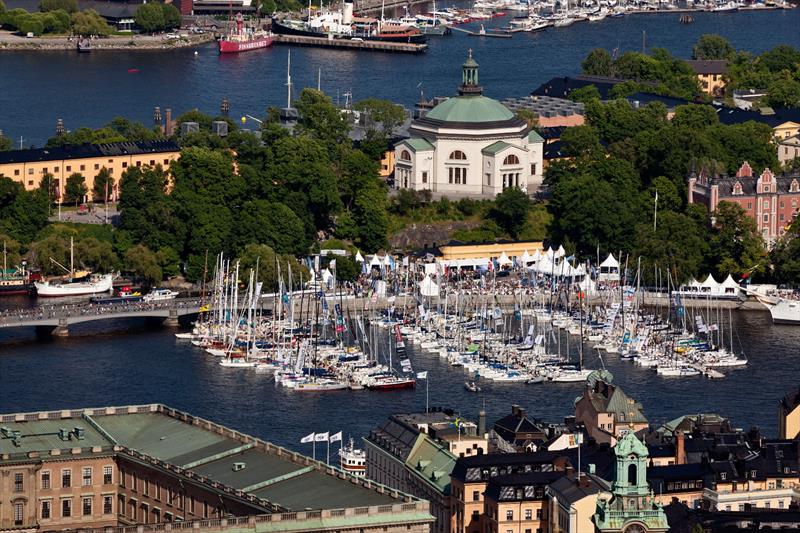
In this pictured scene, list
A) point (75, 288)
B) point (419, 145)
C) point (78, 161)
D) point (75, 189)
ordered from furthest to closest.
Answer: point (419, 145) < point (78, 161) < point (75, 189) < point (75, 288)

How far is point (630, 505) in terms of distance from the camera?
82812mm

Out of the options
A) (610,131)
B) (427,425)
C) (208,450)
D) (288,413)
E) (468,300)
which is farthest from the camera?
(610,131)

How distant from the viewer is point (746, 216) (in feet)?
495

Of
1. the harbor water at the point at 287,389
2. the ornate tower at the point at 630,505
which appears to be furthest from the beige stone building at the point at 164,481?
the harbor water at the point at 287,389

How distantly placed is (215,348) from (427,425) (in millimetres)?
26517

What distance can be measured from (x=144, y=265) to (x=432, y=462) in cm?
4425

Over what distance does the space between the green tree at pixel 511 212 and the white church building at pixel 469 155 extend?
3.83 meters

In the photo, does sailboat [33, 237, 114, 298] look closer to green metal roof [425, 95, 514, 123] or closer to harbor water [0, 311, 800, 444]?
harbor water [0, 311, 800, 444]

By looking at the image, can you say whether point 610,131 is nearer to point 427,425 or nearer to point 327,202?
point 327,202

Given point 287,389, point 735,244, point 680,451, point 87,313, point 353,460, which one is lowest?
point 287,389

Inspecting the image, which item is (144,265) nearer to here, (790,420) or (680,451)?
(790,420)

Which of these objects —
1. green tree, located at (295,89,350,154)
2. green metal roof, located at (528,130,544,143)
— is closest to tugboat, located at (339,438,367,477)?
green metal roof, located at (528,130,544,143)

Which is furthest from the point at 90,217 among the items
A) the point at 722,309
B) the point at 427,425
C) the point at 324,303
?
the point at 427,425

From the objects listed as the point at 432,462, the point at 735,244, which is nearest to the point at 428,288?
the point at 735,244
